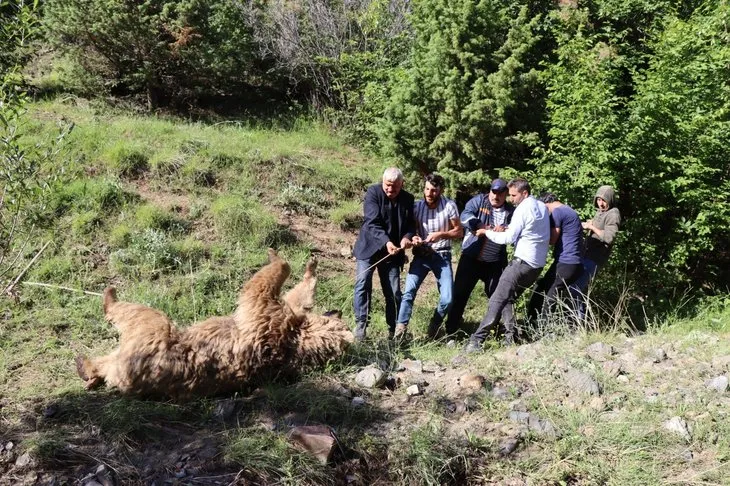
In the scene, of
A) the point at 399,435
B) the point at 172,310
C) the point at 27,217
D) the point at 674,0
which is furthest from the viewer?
the point at 674,0

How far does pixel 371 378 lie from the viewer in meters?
4.30

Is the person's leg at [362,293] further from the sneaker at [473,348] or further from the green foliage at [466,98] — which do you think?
the green foliage at [466,98]

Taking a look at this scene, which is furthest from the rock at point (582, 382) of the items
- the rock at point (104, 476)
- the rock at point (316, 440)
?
the rock at point (104, 476)

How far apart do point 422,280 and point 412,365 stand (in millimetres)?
1567

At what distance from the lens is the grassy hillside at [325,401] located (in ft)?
10.9

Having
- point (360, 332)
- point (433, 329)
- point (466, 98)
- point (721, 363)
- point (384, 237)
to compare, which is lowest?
point (433, 329)

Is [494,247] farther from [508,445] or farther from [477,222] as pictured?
[508,445]

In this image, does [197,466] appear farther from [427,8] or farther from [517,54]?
[427,8]

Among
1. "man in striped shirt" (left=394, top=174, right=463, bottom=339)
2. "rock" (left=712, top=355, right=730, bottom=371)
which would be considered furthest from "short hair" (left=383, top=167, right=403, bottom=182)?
"rock" (left=712, top=355, right=730, bottom=371)

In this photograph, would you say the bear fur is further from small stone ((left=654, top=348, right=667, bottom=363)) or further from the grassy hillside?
small stone ((left=654, top=348, right=667, bottom=363))

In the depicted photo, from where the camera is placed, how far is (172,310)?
22.3 ft

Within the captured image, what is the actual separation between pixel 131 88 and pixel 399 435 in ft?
36.4

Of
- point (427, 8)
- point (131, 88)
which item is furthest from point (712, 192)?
point (131, 88)

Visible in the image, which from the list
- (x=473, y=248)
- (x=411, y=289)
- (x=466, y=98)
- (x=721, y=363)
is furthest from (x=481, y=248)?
(x=466, y=98)
